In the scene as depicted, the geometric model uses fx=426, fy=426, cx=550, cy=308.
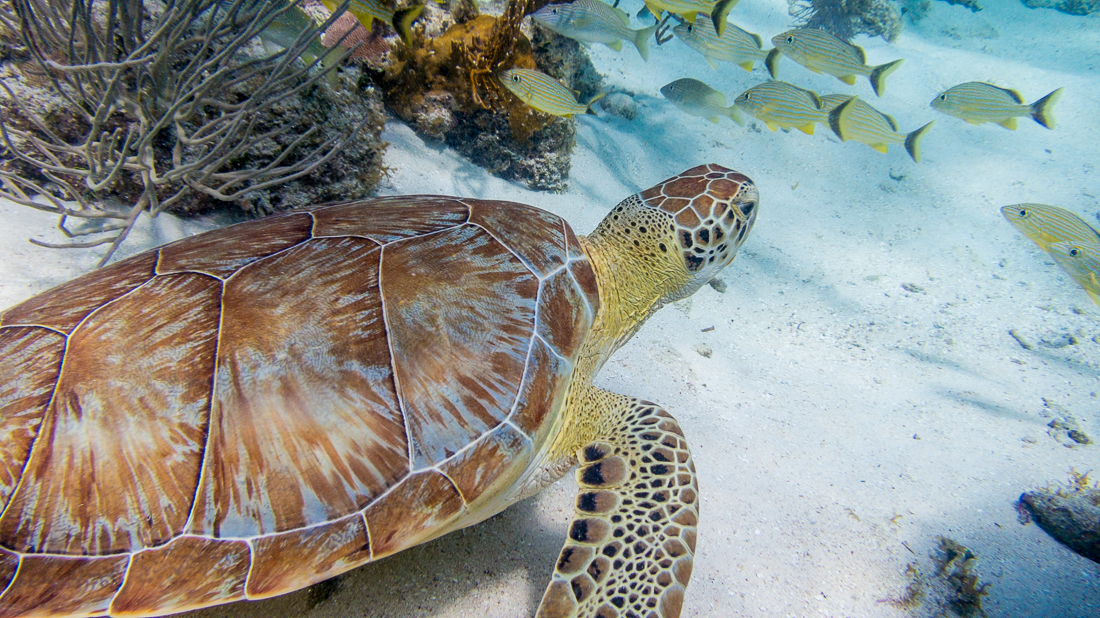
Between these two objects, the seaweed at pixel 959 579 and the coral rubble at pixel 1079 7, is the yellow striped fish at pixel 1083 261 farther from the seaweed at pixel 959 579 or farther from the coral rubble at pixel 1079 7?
the coral rubble at pixel 1079 7

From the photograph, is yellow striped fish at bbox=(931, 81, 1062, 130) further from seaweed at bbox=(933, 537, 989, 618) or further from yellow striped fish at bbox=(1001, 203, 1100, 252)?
seaweed at bbox=(933, 537, 989, 618)

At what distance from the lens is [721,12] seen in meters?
4.38

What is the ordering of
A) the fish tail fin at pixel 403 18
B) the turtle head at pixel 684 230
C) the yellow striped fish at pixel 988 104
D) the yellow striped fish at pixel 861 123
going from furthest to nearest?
the yellow striped fish at pixel 988 104
the yellow striped fish at pixel 861 123
the fish tail fin at pixel 403 18
the turtle head at pixel 684 230

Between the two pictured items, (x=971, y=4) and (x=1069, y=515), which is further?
(x=971, y=4)

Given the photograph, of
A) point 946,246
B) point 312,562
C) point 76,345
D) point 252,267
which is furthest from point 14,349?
point 946,246

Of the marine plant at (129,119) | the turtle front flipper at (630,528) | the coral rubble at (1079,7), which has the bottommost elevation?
the turtle front flipper at (630,528)

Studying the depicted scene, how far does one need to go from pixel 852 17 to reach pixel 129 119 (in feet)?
45.8

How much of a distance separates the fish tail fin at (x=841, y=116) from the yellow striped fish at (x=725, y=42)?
132cm

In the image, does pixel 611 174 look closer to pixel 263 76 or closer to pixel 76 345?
pixel 263 76

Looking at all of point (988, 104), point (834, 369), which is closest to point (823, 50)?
point (988, 104)

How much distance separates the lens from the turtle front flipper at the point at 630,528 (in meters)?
1.51

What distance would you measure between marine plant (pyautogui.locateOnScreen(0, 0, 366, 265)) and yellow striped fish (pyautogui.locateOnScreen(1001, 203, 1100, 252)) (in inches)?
214

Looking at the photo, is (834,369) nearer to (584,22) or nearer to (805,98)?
(805,98)

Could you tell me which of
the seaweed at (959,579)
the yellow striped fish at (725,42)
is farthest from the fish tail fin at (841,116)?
the seaweed at (959,579)
